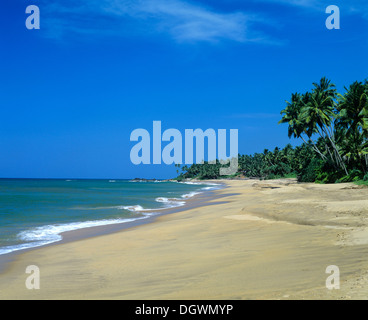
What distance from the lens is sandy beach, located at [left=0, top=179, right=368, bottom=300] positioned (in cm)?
518

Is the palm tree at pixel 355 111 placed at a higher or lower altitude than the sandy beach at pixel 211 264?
higher

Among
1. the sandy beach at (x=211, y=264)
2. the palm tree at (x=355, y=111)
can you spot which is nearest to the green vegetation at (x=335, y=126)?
the palm tree at (x=355, y=111)

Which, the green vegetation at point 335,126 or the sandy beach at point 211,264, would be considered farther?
the green vegetation at point 335,126

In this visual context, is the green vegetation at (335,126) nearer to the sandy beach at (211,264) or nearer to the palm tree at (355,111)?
the palm tree at (355,111)

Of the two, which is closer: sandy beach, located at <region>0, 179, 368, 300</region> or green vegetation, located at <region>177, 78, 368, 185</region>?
sandy beach, located at <region>0, 179, 368, 300</region>

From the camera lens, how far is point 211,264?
734 centimetres

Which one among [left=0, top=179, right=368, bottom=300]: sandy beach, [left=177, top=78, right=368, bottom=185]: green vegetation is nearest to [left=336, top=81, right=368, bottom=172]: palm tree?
[left=177, top=78, right=368, bottom=185]: green vegetation

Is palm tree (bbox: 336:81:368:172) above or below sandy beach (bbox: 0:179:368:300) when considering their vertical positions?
above

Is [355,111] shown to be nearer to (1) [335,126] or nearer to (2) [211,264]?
(1) [335,126]

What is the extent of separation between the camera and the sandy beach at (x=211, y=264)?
5.18 meters

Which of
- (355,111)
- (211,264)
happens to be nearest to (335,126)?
(355,111)

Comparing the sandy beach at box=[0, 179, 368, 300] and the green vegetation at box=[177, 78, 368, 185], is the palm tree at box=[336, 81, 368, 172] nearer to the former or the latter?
the green vegetation at box=[177, 78, 368, 185]
